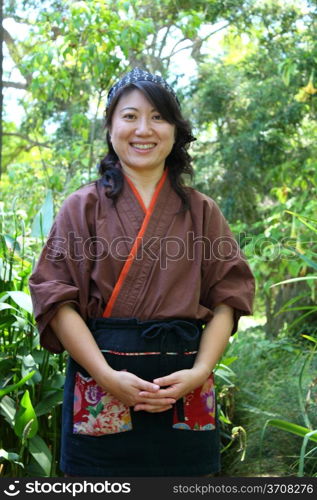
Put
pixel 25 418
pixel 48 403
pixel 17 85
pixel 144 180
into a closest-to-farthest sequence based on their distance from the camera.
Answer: pixel 144 180 → pixel 25 418 → pixel 48 403 → pixel 17 85

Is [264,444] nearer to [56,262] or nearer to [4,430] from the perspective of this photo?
[4,430]

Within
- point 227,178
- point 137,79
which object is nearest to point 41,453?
point 137,79

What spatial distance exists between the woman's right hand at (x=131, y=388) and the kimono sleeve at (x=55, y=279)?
0.71ft

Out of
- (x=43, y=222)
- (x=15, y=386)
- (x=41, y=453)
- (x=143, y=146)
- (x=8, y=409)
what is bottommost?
(x=41, y=453)

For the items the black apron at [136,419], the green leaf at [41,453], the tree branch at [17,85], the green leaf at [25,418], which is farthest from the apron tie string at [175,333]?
the tree branch at [17,85]

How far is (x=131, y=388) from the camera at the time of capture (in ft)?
5.61

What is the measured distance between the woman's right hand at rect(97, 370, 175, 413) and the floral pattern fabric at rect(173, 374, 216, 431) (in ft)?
0.28

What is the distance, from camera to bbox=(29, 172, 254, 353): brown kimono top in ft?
5.87

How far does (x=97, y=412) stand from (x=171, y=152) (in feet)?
Result: 2.63

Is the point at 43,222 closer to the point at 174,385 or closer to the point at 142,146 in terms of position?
the point at 142,146

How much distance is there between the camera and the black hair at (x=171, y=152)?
6.17 feet

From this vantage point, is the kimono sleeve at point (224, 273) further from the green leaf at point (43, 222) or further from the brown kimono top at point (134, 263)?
the green leaf at point (43, 222)

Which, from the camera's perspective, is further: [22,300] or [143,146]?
[22,300]

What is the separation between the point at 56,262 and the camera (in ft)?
5.93
